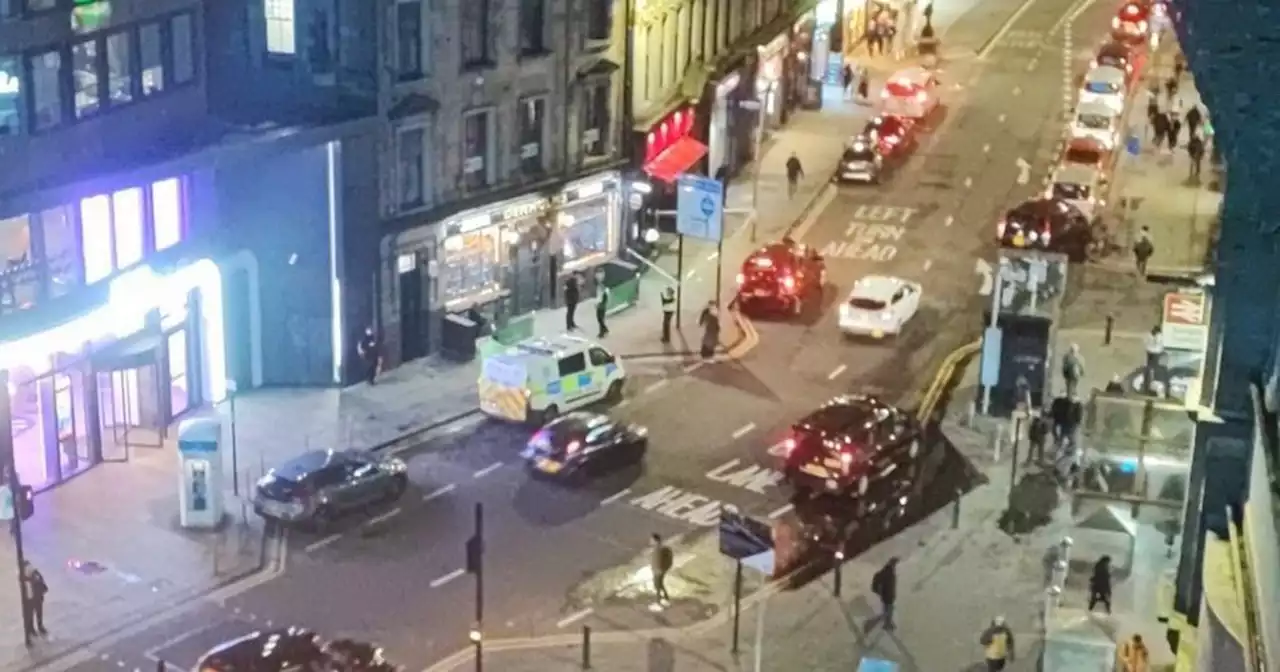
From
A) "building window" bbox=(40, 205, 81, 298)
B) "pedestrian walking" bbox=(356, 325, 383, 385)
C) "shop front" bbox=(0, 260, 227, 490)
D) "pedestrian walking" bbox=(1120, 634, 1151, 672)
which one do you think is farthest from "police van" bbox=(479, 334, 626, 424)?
"pedestrian walking" bbox=(1120, 634, 1151, 672)

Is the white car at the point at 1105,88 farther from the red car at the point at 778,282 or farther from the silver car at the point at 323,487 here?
the silver car at the point at 323,487

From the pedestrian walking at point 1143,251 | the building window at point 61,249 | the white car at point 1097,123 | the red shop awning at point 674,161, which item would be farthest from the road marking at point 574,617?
the white car at point 1097,123

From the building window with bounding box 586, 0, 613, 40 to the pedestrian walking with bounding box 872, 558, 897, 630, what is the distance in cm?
2212

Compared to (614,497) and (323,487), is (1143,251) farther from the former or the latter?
(323,487)

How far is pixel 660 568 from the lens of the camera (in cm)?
3528

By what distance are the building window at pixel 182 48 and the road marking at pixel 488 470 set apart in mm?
11107

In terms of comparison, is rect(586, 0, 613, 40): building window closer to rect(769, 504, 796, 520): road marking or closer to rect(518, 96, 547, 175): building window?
rect(518, 96, 547, 175): building window

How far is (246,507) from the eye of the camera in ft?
130

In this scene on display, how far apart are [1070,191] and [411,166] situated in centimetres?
2506

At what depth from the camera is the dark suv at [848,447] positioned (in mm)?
40438

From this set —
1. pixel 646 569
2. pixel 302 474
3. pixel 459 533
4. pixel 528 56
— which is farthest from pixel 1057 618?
pixel 528 56

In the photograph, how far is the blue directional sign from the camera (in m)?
50.4

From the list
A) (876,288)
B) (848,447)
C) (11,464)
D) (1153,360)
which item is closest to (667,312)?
(876,288)

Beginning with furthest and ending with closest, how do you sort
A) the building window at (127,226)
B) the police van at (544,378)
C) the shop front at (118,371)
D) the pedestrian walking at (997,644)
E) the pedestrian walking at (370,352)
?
the pedestrian walking at (370,352)
the police van at (544,378)
the building window at (127,226)
the shop front at (118,371)
the pedestrian walking at (997,644)
